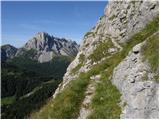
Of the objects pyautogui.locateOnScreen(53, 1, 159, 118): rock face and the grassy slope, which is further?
the grassy slope

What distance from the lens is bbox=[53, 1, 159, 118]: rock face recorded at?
1466 cm

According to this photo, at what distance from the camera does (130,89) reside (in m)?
16.2

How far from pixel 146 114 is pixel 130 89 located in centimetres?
238

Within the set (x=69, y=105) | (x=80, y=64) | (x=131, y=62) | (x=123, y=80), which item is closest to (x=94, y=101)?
(x=69, y=105)

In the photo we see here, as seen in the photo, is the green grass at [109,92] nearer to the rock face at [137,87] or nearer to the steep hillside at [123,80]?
the steep hillside at [123,80]

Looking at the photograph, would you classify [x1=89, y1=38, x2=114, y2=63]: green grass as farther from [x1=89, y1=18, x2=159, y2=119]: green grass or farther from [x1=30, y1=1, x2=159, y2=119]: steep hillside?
[x1=89, y1=18, x2=159, y2=119]: green grass

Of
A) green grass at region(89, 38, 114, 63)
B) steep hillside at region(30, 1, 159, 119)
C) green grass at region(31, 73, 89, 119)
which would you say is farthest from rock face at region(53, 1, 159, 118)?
green grass at region(31, 73, 89, 119)

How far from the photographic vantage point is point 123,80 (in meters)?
17.8

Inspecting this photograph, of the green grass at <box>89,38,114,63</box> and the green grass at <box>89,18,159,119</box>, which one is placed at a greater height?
the green grass at <box>89,38,114,63</box>

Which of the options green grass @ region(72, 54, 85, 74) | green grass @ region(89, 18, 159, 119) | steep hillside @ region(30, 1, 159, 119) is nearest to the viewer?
steep hillside @ region(30, 1, 159, 119)

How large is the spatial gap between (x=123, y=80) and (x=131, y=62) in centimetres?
135

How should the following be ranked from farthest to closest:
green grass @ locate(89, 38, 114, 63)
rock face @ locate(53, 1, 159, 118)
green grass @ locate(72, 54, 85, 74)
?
1. green grass @ locate(72, 54, 85, 74)
2. green grass @ locate(89, 38, 114, 63)
3. rock face @ locate(53, 1, 159, 118)

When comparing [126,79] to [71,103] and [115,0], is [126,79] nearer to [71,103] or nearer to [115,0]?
[71,103]

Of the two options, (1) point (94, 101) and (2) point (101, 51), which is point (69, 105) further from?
(2) point (101, 51)
